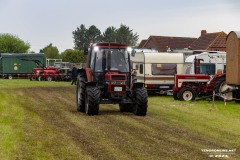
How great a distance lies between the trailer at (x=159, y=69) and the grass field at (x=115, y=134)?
892cm

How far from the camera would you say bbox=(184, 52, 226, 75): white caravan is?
3070cm

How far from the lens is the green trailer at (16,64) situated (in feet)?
187

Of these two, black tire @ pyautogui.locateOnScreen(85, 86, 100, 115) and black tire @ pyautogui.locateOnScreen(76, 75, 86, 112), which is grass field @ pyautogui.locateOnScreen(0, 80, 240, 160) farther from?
black tire @ pyautogui.locateOnScreen(76, 75, 86, 112)

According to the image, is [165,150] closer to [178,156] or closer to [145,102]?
[178,156]

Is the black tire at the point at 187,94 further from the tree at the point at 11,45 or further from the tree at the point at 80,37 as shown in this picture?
the tree at the point at 80,37

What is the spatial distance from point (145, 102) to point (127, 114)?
0.94 meters

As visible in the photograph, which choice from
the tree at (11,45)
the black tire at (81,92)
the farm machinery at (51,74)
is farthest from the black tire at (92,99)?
the tree at (11,45)

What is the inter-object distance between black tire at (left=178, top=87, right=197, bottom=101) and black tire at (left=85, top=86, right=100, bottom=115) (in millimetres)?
9070

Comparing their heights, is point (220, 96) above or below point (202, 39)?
below

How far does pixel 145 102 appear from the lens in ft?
59.1

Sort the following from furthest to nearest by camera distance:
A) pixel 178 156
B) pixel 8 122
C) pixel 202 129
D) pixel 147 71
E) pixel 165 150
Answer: pixel 147 71 < pixel 8 122 < pixel 202 129 < pixel 165 150 < pixel 178 156

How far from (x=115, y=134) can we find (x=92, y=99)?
448 centimetres

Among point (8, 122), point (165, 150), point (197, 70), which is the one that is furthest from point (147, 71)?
point (165, 150)

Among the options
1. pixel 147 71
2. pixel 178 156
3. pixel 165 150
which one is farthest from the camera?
pixel 147 71
